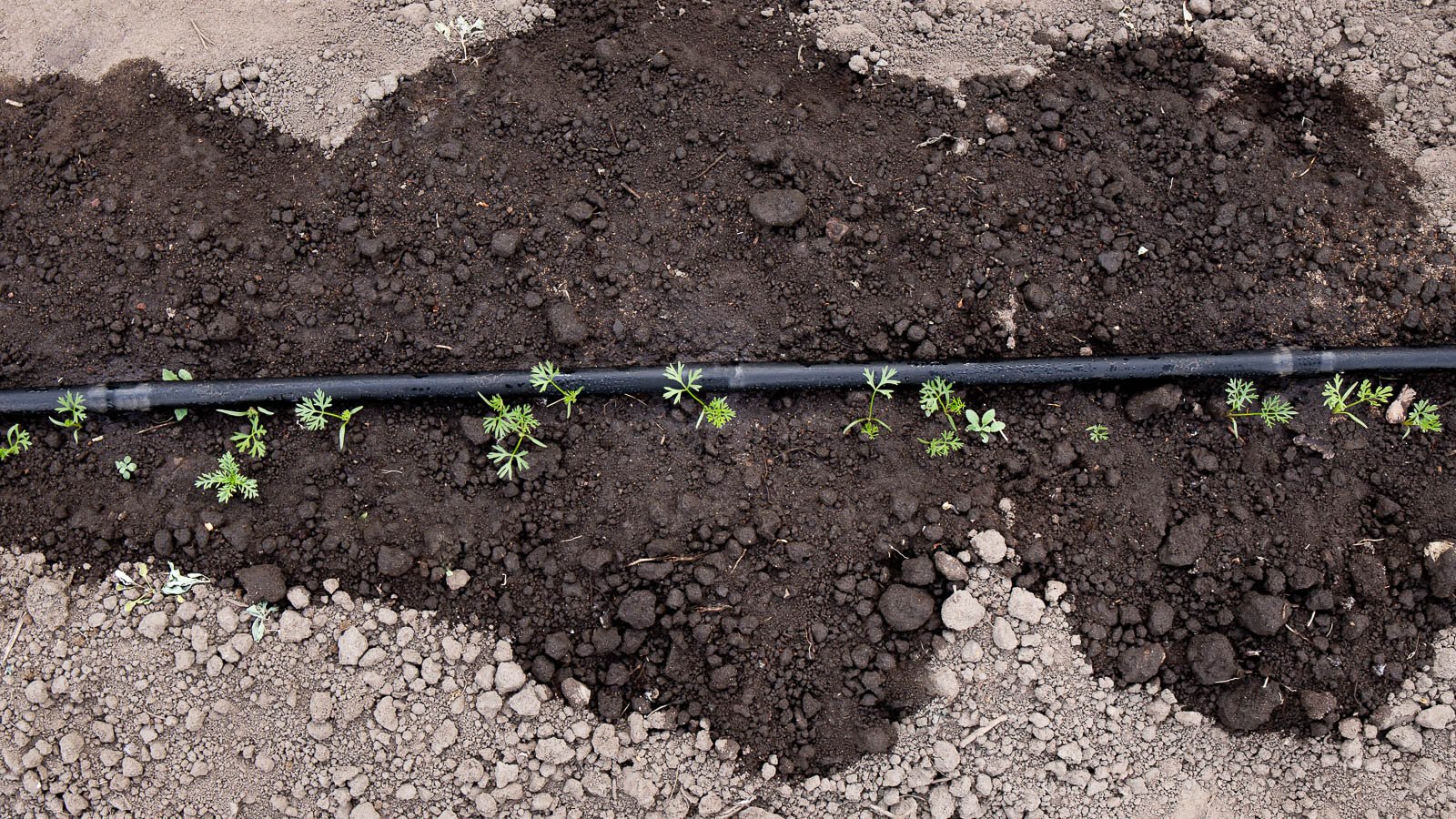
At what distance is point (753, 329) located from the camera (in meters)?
3.54

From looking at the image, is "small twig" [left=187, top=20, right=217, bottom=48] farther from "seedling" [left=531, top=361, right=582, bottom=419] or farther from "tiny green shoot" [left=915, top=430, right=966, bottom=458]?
"tiny green shoot" [left=915, top=430, right=966, bottom=458]

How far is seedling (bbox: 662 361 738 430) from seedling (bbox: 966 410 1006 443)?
0.98 meters

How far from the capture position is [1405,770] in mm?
3352

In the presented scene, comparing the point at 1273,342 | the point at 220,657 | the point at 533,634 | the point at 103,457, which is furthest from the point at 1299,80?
the point at 103,457

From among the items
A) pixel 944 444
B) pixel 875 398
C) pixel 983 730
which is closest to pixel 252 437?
pixel 875 398

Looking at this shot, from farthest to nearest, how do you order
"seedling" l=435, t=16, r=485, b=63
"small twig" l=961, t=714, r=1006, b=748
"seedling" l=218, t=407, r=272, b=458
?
"seedling" l=435, t=16, r=485, b=63, "seedling" l=218, t=407, r=272, b=458, "small twig" l=961, t=714, r=1006, b=748

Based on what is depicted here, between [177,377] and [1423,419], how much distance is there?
524 centimetres

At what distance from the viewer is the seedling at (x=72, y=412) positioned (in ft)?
Answer: 11.5

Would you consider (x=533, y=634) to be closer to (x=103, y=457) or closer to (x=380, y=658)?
(x=380, y=658)

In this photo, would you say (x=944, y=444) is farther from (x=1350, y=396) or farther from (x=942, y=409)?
(x=1350, y=396)

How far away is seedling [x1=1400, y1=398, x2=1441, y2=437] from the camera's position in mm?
3436

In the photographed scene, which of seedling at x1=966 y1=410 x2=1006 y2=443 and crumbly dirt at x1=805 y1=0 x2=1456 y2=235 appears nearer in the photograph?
seedling at x1=966 y1=410 x2=1006 y2=443

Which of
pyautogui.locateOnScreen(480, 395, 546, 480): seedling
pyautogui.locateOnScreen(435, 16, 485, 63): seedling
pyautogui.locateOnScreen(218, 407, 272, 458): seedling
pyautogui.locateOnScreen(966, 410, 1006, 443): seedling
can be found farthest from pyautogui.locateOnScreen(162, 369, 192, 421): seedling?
pyautogui.locateOnScreen(966, 410, 1006, 443): seedling

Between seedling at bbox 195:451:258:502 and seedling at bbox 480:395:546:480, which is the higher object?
seedling at bbox 480:395:546:480
